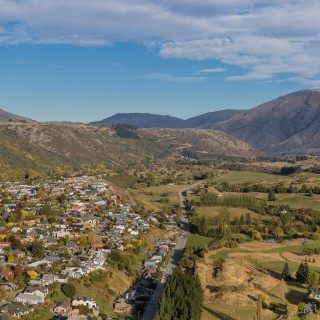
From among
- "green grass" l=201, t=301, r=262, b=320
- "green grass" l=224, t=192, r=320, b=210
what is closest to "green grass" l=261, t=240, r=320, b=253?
"green grass" l=201, t=301, r=262, b=320

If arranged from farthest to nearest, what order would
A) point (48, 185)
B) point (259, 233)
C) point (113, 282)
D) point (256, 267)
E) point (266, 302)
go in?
point (48, 185) → point (259, 233) → point (256, 267) → point (113, 282) → point (266, 302)

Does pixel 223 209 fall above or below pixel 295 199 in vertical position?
below

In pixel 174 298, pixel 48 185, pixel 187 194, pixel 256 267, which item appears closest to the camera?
pixel 174 298

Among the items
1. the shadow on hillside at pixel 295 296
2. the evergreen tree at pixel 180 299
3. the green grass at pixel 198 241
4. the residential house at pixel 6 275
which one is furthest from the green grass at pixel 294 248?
the residential house at pixel 6 275

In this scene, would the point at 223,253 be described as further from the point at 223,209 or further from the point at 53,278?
the point at 223,209

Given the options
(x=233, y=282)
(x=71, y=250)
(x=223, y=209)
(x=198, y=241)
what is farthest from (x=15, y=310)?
(x=223, y=209)

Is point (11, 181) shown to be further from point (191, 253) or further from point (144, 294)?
point (144, 294)

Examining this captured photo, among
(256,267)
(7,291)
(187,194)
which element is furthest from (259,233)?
(7,291)
